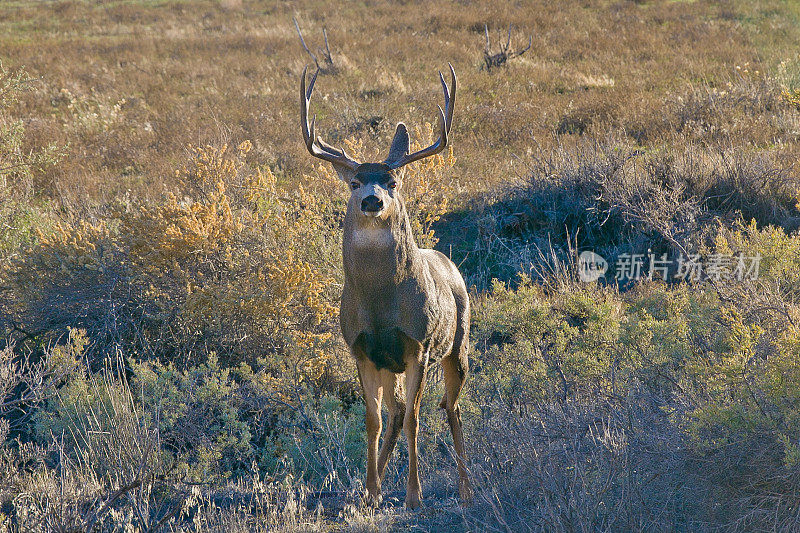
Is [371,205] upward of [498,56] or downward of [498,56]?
upward

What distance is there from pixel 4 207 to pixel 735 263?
924 centimetres

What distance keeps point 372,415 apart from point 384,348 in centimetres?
61

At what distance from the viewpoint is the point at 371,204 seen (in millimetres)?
4738

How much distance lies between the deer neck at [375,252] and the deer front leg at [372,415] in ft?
1.99

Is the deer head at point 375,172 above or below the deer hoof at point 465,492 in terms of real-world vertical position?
above

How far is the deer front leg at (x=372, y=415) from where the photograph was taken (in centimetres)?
544

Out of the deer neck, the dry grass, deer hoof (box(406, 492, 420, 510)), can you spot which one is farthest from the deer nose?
the dry grass

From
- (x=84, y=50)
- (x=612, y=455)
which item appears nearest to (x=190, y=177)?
(x=612, y=455)

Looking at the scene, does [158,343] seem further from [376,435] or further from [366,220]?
[366,220]

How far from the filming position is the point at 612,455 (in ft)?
16.7
